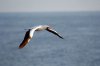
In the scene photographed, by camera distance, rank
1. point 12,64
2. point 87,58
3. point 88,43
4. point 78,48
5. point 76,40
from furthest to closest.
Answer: point 76,40 → point 88,43 → point 78,48 → point 87,58 → point 12,64

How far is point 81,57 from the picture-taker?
291 feet

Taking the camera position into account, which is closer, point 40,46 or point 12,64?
point 12,64

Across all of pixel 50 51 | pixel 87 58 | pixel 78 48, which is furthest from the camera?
pixel 78 48

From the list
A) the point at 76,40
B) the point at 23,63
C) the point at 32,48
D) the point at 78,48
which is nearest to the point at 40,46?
the point at 32,48

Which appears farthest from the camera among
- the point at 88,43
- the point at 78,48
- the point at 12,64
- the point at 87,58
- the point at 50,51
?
the point at 88,43

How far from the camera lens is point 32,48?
341 ft

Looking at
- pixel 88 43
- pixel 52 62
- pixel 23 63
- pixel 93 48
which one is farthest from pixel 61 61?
pixel 88 43

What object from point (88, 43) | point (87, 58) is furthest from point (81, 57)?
point (88, 43)

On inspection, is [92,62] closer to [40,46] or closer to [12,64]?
[12,64]

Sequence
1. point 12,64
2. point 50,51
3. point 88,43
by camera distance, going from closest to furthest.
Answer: point 12,64 < point 50,51 < point 88,43

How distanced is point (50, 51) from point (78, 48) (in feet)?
37.5

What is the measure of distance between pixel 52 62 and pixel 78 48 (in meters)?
23.3

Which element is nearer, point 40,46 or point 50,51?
point 50,51

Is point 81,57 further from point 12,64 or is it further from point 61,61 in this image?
point 12,64
